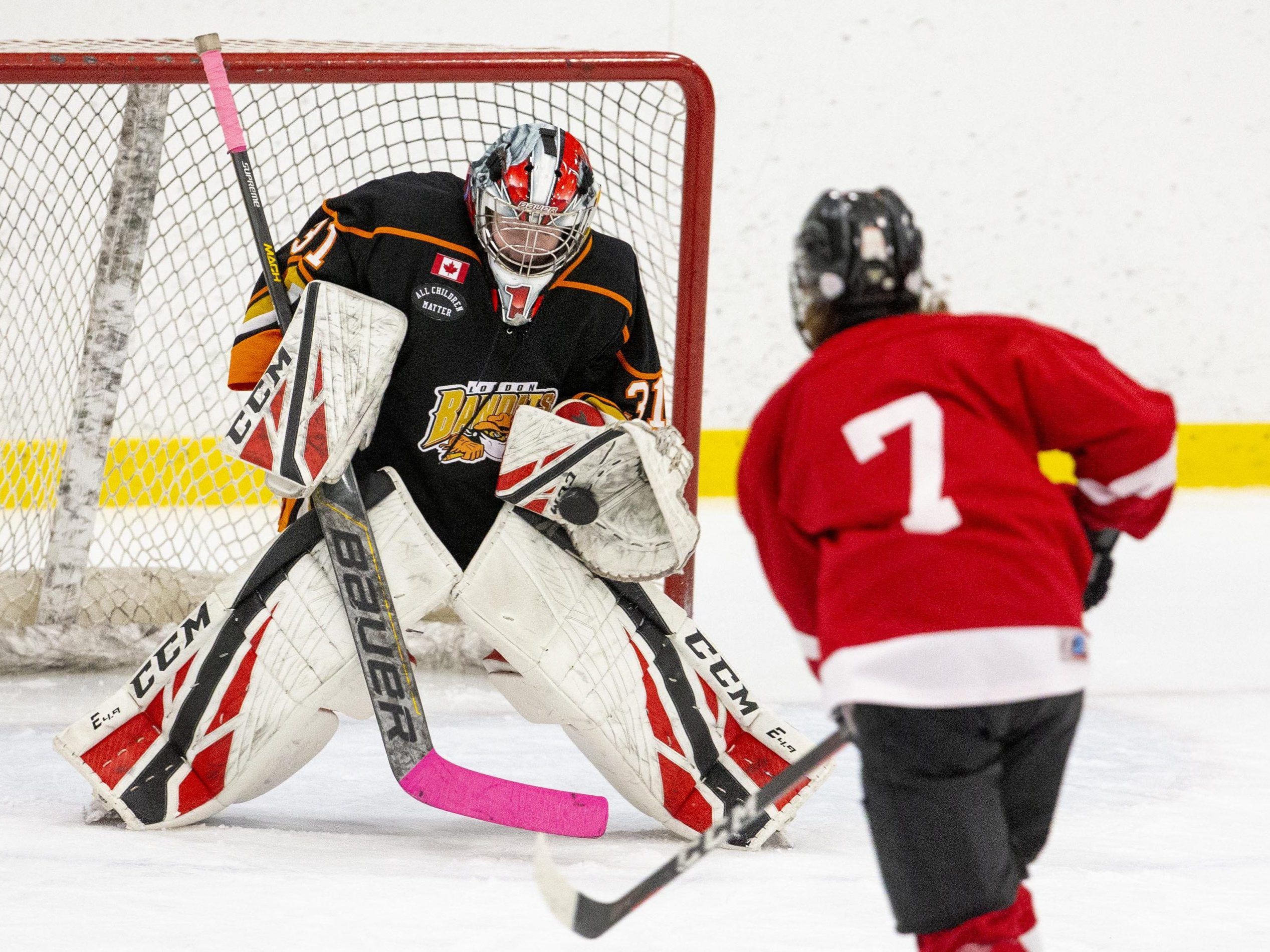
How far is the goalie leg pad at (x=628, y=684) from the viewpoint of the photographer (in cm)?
194

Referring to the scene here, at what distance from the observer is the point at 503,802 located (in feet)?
6.29

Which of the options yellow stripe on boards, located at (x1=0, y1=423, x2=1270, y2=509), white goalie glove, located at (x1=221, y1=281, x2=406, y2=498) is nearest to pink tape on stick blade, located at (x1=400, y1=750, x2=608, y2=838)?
white goalie glove, located at (x1=221, y1=281, x2=406, y2=498)

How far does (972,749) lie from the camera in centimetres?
119

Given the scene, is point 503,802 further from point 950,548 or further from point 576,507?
point 950,548

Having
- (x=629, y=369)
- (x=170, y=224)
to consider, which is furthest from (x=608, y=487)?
(x=170, y=224)

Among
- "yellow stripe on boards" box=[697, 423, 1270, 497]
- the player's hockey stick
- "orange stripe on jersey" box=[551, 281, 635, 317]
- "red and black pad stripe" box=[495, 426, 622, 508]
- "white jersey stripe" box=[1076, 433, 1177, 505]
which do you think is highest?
"orange stripe on jersey" box=[551, 281, 635, 317]

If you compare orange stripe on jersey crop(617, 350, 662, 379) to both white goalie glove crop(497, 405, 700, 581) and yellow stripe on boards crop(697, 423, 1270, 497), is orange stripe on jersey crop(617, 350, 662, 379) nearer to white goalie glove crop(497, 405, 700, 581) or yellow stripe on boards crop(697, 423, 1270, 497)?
white goalie glove crop(497, 405, 700, 581)

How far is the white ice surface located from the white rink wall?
1.91 m

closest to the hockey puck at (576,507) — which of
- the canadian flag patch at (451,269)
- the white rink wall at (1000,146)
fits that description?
the canadian flag patch at (451,269)

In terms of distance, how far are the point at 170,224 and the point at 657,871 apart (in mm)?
2986

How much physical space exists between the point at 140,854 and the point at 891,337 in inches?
47.2

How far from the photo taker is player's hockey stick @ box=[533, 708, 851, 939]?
1291 millimetres

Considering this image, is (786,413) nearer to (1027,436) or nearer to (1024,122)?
(1027,436)

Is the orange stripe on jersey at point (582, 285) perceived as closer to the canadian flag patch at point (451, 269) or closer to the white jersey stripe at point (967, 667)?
the canadian flag patch at point (451, 269)
